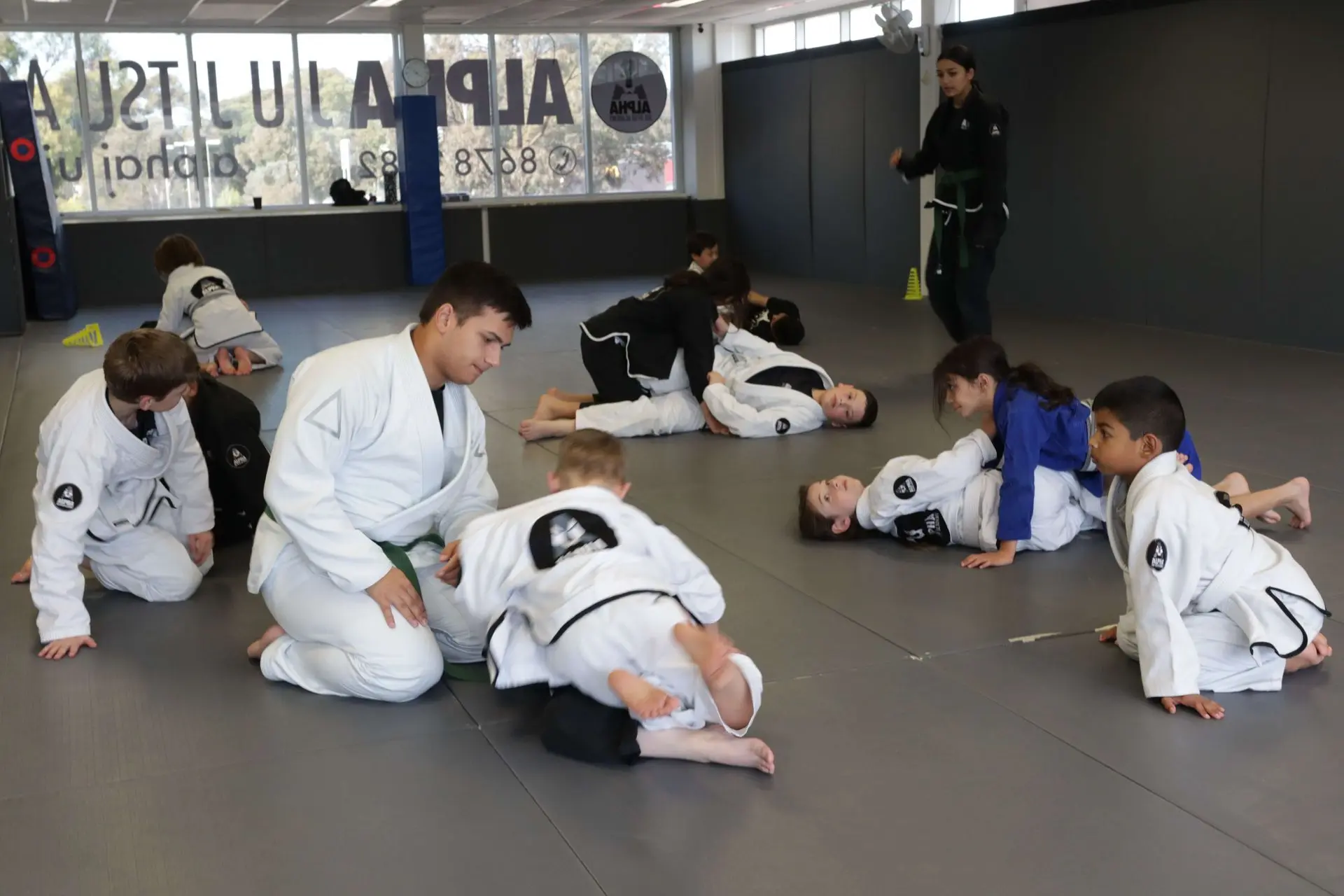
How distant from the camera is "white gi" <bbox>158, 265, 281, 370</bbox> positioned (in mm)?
7395

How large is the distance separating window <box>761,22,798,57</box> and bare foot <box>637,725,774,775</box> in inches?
467

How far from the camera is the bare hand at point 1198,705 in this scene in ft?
8.52

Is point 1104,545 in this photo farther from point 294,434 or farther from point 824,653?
point 294,434

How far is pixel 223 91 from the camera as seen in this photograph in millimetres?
13125

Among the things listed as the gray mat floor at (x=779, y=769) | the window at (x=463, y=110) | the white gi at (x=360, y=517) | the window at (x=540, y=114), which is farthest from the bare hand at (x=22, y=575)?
the window at (x=540, y=114)

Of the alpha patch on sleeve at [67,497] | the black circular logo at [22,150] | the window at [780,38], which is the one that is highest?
the window at [780,38]

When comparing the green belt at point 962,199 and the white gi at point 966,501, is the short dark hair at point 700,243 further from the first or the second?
the white gi at point 966,501

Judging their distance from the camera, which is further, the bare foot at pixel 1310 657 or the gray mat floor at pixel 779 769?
the bare foot at pixel 1310 657

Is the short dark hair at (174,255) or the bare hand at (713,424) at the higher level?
the short dark hair at (174,255)

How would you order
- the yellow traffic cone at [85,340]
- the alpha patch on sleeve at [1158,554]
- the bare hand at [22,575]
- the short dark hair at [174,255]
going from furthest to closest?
1. the yellow traffic cone at [85,340]
2. the short dark hair at [174,255]
3. the bare hand at [22,575]
4. the alpha patch on sleeve at [1158,554]

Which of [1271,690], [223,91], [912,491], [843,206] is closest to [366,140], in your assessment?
[223,91]

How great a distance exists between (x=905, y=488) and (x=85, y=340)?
280 inches

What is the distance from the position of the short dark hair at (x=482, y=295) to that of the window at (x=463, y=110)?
11.3 m

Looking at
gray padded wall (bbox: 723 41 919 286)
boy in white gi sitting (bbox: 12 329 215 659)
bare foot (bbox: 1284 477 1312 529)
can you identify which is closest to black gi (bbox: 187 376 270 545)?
boy in white gi sitting (bbox: 12 329 215 659)
